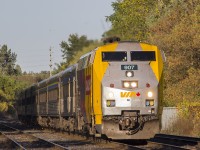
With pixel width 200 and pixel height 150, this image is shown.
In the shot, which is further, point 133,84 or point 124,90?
point 133,84

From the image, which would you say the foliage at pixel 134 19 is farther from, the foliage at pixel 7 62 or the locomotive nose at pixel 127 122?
the foliage at pixel 7 62

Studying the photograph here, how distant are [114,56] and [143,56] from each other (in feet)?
3.40

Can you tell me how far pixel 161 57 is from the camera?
19125 mm

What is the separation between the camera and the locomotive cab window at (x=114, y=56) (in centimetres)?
1872

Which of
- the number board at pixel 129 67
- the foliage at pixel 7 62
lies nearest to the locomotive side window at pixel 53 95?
the number board at pixel 129 67

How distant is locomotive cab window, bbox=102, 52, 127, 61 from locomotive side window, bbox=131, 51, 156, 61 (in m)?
0.32

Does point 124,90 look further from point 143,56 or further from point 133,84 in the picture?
point 143,56

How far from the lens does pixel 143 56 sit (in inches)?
742

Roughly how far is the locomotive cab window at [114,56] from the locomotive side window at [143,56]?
1.06ft

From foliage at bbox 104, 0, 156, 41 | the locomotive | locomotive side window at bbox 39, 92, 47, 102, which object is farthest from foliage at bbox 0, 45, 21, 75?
the locomotive

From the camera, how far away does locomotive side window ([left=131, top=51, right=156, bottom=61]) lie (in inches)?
741

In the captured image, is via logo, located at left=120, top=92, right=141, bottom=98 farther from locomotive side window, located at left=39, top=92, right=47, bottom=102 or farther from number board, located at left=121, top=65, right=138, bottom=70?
locomotive side window, located at left=39, top=92, right=47, bottom=102

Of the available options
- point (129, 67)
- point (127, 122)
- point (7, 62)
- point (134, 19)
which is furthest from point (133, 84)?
point (7, 62)

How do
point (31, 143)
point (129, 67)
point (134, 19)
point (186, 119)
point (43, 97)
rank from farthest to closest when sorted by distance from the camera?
point (134, 19)
point (43, 97)
point (186, 119)
point (31, 143)
point (129, 67)
